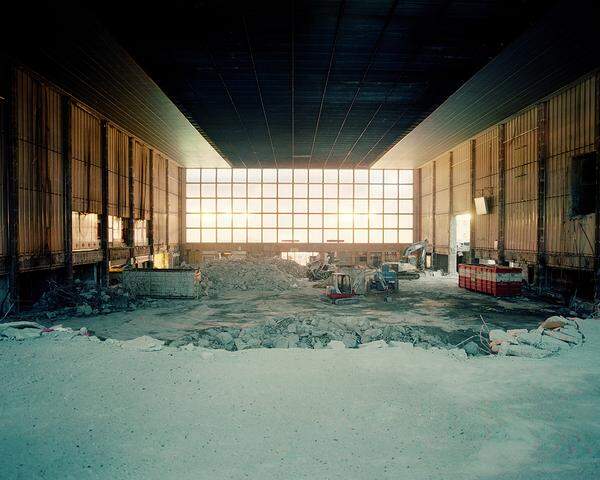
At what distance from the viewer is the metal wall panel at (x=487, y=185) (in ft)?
86.7

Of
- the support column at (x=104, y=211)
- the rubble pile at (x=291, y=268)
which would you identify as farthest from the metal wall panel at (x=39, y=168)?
the rubble pile at (x=291, y=268)

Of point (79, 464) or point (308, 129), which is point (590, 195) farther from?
point (79, 464)

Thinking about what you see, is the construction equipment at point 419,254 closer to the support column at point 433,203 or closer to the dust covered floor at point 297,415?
the support column at point 433,203

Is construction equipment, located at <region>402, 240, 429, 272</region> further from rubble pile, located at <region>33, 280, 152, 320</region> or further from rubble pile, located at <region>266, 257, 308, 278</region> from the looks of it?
rubble pile, located at <region>33, 280, 152, 320</region>

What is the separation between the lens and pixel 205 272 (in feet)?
85.7

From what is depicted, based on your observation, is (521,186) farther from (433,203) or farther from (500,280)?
(433,203)

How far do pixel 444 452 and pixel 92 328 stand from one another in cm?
1311

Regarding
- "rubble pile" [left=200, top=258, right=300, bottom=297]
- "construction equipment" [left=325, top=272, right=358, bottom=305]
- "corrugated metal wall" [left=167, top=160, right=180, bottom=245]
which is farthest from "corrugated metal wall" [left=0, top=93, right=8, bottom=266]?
"corrugated metal wall" [left=167, top=160, right=180, bottom=245]

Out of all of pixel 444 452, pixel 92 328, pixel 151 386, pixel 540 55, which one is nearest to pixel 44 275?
pixel 92 328

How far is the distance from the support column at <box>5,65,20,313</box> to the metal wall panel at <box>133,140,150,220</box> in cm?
1312

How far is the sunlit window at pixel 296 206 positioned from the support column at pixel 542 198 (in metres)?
19.9

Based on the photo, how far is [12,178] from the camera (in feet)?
49.8

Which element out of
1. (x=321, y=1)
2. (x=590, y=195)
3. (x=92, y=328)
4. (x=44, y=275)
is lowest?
(x=92, y=328)

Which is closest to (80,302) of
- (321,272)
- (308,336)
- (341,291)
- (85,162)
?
(85,162)
